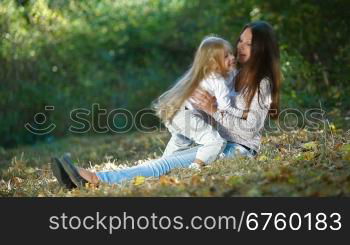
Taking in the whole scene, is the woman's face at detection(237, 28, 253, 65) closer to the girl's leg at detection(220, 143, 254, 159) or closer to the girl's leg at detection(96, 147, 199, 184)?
the girl's leg at detection(220, 143, 254, 159)

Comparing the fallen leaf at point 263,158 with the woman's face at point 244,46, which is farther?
the woman's face at point 244,46

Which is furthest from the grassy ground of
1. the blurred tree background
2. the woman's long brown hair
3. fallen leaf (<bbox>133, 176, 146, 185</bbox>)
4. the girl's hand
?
the blurred tree background

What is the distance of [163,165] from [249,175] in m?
0.84

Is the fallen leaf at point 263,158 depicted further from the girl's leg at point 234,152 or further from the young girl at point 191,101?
the young girl at point 191,101

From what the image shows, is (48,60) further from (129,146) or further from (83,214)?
(83,214)

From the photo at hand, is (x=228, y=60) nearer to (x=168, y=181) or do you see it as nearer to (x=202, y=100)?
(x=202, y=100)

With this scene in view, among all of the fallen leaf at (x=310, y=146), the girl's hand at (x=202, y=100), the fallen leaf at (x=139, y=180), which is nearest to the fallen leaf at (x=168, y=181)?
the fallen leaf at (x=139, y=180)

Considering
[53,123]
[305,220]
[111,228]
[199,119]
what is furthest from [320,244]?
[53,123]

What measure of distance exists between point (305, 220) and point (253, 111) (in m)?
1.45

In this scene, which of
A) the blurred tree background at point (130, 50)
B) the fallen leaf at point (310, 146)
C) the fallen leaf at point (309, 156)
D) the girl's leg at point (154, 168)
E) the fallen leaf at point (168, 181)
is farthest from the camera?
the blurred tree background at point (130, 50)

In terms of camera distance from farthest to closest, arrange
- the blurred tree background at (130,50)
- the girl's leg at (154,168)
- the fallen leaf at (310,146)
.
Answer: the blurred tree background at (130,50) < the fallen leaf at (310,146) < the girl's leg at (154,168)

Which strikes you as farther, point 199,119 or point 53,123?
point 53,123

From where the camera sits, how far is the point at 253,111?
5.21 metres

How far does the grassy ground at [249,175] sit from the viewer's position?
13.6ft
